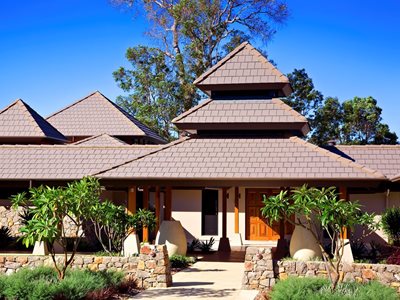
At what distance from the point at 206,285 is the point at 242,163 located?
5386mm

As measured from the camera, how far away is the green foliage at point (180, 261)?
1881 cm

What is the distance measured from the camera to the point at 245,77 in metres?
22.0

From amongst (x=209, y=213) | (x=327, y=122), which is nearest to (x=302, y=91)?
(x=327, y=122)

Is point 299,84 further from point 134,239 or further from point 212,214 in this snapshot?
point 134,239

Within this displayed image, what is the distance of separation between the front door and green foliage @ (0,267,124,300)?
481 inches

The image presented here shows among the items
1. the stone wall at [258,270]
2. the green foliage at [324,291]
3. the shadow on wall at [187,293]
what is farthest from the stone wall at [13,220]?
the green foliage at [324,291]

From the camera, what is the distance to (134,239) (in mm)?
19500

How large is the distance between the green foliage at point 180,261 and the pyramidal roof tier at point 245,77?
614 cm

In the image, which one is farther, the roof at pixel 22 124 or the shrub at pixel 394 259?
the roof at pixel 22 124

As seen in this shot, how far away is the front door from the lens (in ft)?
85.8

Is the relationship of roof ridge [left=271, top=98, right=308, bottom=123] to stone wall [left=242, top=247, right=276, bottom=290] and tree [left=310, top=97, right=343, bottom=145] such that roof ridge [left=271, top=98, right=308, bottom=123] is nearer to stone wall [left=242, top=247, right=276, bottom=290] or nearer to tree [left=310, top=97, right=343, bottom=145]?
stone wall [left=242, top=247, right=276, bottom=290]

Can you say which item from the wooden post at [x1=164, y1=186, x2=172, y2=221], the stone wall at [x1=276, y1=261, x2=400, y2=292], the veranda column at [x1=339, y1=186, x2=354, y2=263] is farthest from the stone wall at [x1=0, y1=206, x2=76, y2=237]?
the stone wall at [x1=276, y1=261, x2=400, y2=292]

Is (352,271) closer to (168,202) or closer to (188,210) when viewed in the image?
(168,202)

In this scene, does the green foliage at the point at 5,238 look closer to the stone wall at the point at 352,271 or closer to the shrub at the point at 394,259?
the stone wall at the point at 352,271
